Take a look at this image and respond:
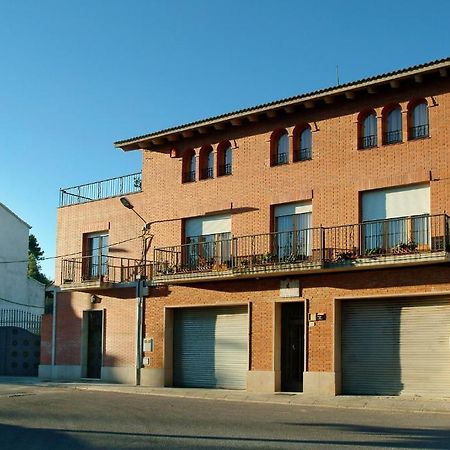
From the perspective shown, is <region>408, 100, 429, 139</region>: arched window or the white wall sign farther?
the white wall sign

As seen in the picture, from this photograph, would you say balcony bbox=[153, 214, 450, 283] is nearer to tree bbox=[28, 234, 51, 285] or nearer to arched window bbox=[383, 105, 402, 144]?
arched window bbox=[383, 105, 402, 144]

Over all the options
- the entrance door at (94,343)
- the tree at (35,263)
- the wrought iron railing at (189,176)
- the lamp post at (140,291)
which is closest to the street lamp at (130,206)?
the lamp post at (140,291)

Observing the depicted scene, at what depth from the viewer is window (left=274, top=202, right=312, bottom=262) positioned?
80.7 ft

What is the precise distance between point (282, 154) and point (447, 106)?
19.2 ft

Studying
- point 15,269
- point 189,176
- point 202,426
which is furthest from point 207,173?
point 15,269

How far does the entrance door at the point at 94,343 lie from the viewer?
3114cm

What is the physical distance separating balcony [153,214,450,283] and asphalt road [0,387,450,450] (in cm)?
445

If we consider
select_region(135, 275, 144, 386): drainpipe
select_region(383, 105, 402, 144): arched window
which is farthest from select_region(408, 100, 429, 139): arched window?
select_region(135, 275, 144, 386): drainpipe

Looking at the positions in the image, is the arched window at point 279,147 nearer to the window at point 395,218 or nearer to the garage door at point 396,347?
the window at point 395,218

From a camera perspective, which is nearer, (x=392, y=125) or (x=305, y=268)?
(x=305, y=268)

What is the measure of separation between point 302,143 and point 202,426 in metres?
12.6

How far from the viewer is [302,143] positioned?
2566 centimetres

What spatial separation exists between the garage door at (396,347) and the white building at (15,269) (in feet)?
83.5

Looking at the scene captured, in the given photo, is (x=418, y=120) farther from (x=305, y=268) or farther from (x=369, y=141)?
(x=305, y=268)
